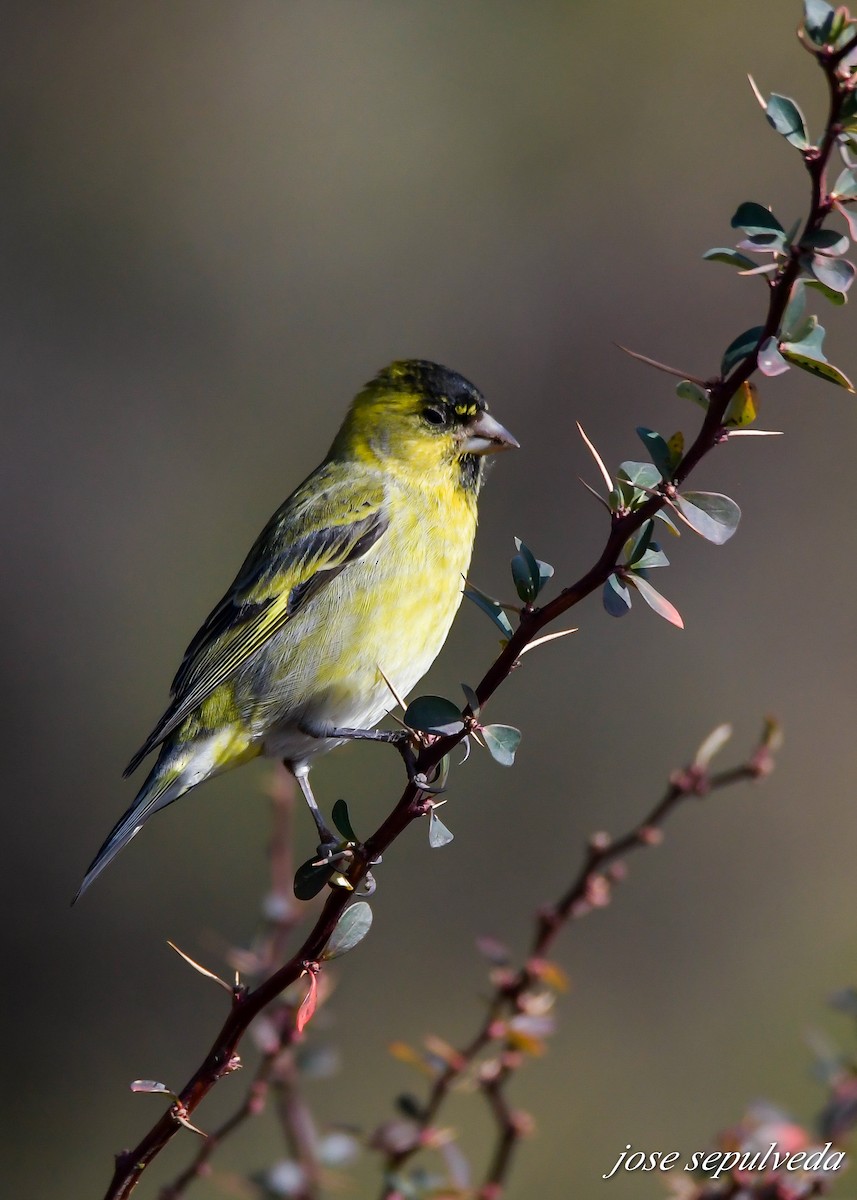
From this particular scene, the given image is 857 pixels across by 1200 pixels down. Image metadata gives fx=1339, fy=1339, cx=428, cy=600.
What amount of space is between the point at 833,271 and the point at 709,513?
39cm

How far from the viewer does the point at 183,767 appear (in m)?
3.98

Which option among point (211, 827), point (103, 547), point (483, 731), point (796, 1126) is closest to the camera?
point (483, 731)

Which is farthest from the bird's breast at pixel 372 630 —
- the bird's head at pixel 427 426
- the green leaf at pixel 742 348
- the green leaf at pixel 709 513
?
the green leaf at pixel 742 348

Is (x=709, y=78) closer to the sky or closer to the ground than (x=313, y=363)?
closer to the sky

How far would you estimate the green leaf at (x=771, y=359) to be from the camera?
1702mm

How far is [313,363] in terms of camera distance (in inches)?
374

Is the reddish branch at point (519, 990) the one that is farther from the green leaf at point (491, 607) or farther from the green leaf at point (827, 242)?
the green leaf at point (827, 242)

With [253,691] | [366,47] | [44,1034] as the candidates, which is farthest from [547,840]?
[366,47]

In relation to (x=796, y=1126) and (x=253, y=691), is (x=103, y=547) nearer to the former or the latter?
(x=253, y=691)

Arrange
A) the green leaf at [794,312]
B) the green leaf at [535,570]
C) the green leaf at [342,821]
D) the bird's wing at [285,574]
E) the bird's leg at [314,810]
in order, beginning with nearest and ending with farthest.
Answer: the green leaf at [794,312]
the green leaf at [535,570]
the green leaf at [342,821]
the bird's leg at [314,810]
the bird's wing at [285,574]

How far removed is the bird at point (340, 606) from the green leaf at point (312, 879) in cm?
123

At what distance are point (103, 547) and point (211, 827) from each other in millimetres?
2353

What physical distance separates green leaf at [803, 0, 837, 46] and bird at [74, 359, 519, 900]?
93.0 inches

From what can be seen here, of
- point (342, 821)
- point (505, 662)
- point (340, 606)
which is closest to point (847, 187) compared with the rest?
point (505, 662)
